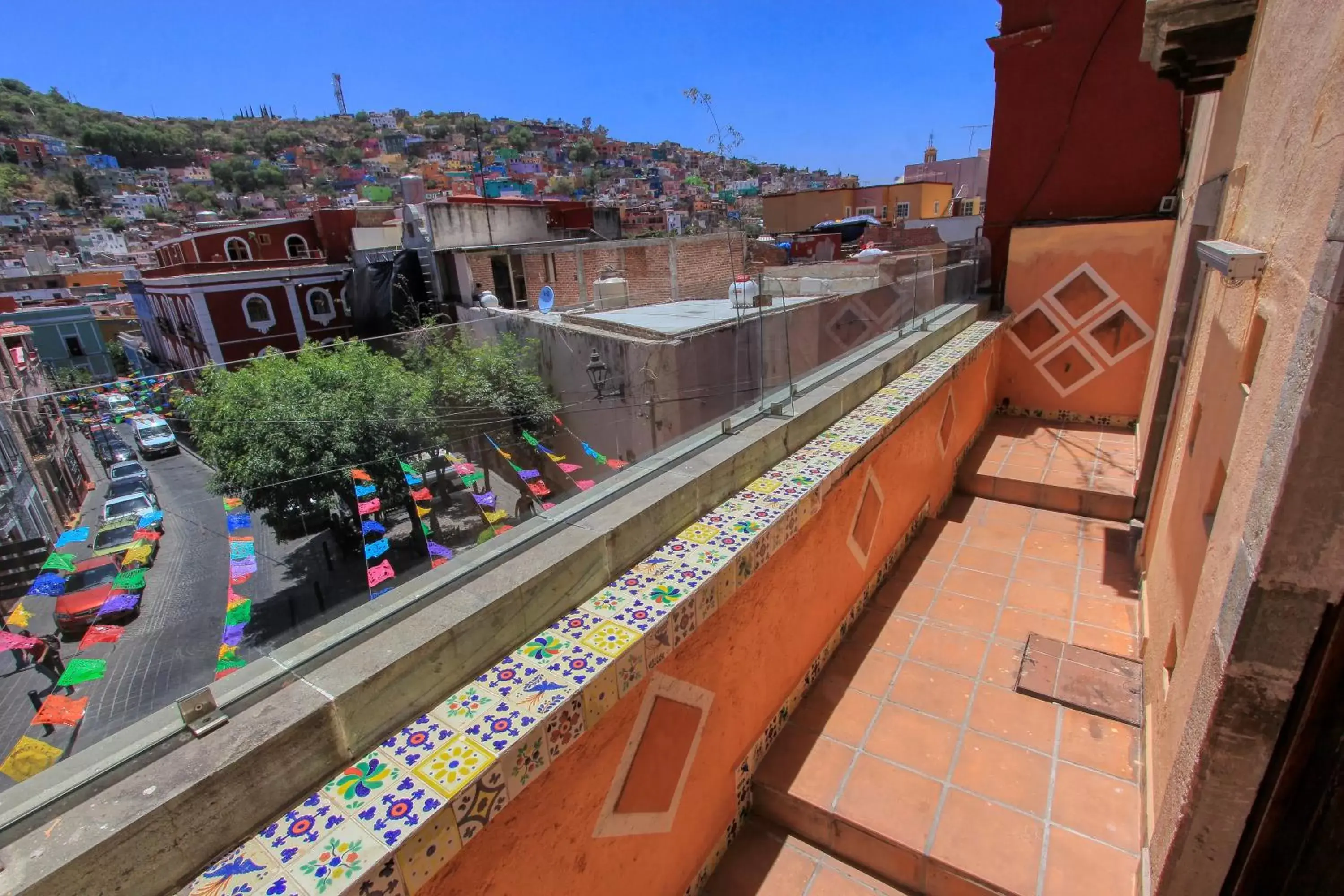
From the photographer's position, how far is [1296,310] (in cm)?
152

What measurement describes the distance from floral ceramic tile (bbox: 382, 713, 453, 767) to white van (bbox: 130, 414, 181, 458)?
7.08 ft

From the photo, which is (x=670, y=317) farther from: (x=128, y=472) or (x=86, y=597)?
(x=86, y=597)

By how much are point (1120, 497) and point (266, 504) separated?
567 cm

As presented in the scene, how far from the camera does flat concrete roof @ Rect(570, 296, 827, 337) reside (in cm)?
720

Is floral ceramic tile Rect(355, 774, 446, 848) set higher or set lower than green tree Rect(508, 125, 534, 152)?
lower

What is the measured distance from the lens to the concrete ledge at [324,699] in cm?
102

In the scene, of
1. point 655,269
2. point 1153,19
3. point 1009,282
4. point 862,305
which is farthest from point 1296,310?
point 655,269

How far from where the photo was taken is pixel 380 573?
171 centimetres

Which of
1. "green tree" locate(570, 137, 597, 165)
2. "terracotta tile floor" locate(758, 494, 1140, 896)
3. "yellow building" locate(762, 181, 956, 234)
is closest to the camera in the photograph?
"terracotta tile floor" locate(758, 494, 1140, 896)

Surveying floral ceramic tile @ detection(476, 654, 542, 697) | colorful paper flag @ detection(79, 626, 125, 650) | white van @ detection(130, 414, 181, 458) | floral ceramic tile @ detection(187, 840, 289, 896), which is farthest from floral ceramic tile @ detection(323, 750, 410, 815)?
white van @ detection(130, 414, 181, 458)

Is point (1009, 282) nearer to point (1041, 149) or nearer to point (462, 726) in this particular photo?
point (1041, 149)

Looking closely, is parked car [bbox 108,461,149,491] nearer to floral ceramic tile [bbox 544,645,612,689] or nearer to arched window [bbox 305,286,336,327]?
floral ceramic tile [bbox 544,645,612,689]

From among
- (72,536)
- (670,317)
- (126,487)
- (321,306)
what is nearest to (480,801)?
(72,536)

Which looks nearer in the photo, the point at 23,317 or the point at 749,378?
the point at 749,378
